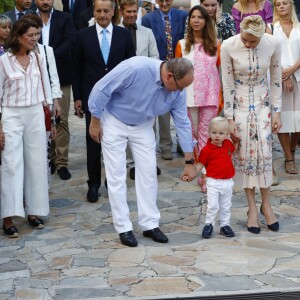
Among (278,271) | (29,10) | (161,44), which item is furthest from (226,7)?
(278,271)

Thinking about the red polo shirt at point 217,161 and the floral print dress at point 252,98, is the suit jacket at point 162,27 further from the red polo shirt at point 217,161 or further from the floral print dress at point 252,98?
the red polo shirt at point 217,161

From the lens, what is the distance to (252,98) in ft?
26.5

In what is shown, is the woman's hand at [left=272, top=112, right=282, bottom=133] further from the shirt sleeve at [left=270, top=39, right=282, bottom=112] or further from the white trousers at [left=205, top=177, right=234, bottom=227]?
the white trousers at [left=205, top=177, right=234, bottom=227]

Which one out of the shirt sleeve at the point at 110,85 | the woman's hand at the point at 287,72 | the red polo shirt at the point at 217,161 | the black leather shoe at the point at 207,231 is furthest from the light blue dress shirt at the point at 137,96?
the woman's hand at the point at 287,72

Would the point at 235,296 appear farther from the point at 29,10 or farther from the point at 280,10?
the point at 29,10

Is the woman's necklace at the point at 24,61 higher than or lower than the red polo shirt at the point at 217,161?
higher

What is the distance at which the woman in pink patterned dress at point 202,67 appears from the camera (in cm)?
946

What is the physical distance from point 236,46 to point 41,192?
91.6 inches

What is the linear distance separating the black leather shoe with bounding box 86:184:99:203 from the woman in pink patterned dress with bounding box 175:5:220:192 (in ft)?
3.88

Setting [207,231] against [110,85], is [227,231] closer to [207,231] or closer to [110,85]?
[207,231]

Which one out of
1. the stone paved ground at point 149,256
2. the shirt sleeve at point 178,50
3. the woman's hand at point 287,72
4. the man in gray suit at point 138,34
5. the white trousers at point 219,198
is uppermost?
the man in gray suit at point 138,34

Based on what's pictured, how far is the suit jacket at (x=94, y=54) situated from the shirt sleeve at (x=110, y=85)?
1774mm

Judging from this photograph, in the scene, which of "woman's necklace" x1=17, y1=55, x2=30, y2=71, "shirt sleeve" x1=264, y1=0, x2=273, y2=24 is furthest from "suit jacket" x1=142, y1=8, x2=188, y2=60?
"woman's necklace" x1=17, y1=55, x2=30, y2=71

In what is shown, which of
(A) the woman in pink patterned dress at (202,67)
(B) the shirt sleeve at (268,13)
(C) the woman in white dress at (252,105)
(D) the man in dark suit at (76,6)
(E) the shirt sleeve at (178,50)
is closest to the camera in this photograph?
(C) the woman in white dress at (252,105)
